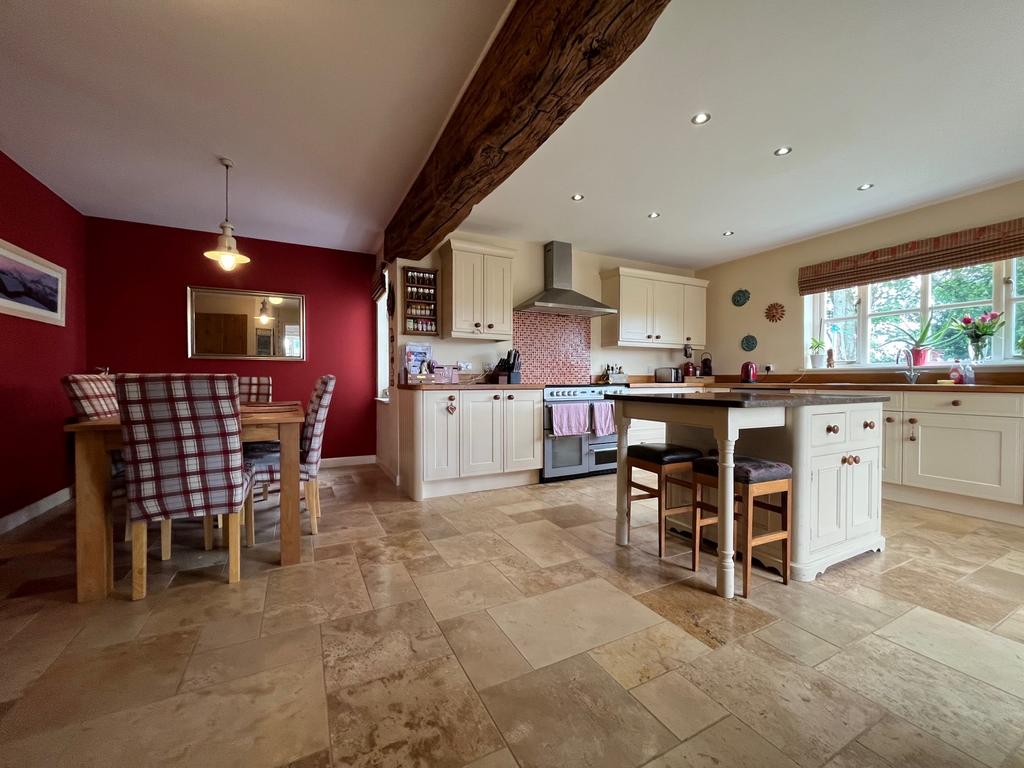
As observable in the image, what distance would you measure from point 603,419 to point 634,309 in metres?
1.53

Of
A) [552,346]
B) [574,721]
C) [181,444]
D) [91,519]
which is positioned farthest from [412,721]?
[552,346]

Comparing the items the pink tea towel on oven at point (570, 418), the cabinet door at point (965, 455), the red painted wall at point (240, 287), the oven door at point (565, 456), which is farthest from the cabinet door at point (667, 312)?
the red painted wall at point (240, 287)

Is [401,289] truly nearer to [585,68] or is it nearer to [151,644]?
[585,68]

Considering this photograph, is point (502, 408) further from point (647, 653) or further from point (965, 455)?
point (965, 455)

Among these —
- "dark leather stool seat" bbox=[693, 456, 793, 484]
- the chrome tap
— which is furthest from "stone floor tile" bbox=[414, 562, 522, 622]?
the chrome tap

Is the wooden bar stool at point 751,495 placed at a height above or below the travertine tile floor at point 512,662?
above

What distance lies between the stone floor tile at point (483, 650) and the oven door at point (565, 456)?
2.19 m

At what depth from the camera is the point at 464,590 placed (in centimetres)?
185

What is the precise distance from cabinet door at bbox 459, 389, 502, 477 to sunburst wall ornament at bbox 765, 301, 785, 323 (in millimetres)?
3345

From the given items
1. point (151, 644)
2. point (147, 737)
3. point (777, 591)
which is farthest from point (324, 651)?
point (777, 591)

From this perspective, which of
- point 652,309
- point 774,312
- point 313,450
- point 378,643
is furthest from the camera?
point 652,309

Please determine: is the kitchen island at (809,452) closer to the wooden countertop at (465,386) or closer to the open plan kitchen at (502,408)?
the open plan kitchen at (502,408)

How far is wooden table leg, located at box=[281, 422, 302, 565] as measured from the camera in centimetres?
211

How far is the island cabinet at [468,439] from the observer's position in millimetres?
3293
